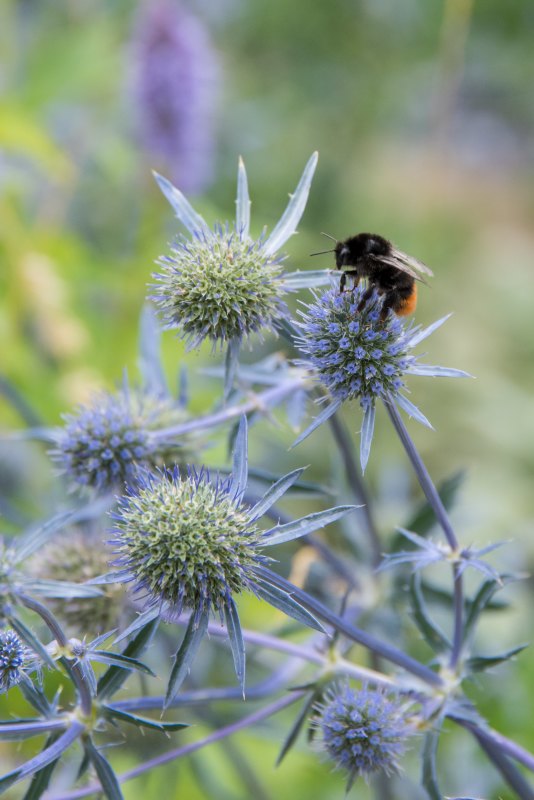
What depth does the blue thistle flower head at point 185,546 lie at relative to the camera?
2.59ft

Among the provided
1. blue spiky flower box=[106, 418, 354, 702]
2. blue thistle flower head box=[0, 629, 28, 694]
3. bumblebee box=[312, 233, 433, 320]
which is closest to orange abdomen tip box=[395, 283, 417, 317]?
bumblebee box=[312, 233, 433, 320]

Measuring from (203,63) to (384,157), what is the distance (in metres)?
2.15

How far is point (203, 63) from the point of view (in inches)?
94.9

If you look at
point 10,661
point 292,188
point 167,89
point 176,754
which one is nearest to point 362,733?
point 176,754

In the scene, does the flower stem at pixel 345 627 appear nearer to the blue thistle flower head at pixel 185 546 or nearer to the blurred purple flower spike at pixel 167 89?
the blue thistle flower head at pixel 185 546

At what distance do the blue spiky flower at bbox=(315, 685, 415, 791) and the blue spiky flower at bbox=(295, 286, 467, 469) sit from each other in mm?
255

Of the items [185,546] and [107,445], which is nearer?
[185,546]

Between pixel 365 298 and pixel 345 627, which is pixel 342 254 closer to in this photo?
pixel 365 298

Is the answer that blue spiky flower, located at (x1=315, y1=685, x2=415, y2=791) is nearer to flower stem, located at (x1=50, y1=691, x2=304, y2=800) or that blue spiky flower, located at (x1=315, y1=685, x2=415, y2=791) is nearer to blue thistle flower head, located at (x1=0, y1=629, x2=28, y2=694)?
flower stem, located at (x1=50, y1=691, x2=304, y2=800)

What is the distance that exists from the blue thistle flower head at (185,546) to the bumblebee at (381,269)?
27cm

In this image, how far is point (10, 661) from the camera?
761 millimetres

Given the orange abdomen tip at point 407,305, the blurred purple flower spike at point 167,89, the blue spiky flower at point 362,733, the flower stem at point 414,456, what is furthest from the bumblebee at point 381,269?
the blurred purple flower spike at point 167,89

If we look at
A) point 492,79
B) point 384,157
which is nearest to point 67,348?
point 384,157

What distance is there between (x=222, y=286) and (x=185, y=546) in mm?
270
